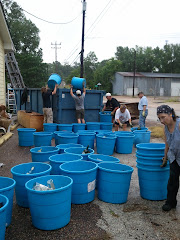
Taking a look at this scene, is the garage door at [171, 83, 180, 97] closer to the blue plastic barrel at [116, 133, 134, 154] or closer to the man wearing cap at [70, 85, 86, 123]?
the man wearing cap at [70, 85, 86, 123]

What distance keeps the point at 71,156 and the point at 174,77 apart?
50.5m

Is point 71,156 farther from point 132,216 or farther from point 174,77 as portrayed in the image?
point 174,77

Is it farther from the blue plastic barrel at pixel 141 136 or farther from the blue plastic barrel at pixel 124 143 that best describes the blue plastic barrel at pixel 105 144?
the blue plastic barrel at pixel 141 136

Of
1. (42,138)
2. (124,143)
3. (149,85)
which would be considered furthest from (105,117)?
(149,85)

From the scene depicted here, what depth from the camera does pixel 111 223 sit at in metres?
3.18

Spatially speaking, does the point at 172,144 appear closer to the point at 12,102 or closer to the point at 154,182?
the point at 154,182

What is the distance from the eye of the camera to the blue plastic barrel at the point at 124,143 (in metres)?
6.83

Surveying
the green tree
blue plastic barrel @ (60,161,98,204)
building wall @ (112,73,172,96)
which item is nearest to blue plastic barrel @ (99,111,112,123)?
blue plastic barrel @ (60,161,98,204)

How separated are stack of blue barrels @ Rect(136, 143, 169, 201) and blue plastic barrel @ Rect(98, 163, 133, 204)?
0.31 metres

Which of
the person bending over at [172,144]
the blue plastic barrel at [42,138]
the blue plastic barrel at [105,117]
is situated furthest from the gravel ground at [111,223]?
the blue plastic barrel at [105,117]

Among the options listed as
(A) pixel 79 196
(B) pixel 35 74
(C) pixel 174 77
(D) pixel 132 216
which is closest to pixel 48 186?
(A) pixel 79 196

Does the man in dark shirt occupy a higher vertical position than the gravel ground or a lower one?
higher

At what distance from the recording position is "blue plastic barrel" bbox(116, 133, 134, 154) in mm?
6828

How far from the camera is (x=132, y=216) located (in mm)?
3369
